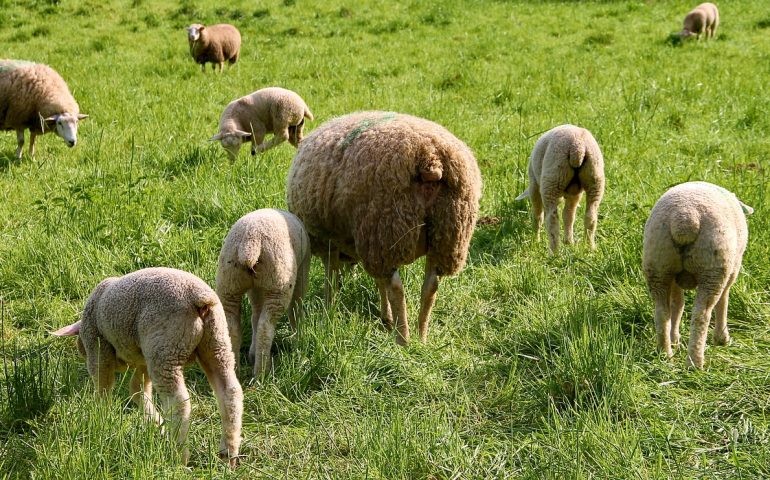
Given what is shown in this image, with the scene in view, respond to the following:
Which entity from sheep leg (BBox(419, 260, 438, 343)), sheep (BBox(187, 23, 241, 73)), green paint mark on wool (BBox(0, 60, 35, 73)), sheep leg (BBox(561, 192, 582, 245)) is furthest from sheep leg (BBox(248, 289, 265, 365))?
sheep (BBox(187, 23, 241, 73))

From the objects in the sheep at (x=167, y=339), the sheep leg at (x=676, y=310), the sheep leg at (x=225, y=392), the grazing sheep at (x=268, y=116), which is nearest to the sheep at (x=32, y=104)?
the grazing sheep at (x=268, y=116)

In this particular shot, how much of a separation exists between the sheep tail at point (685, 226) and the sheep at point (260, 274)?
6.47ft

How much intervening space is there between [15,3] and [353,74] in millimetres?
9732

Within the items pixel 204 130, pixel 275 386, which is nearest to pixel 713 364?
pixel 275 386

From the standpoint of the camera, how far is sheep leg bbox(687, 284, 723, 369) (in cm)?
370

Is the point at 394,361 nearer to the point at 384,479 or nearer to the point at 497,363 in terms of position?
the point at 497,363

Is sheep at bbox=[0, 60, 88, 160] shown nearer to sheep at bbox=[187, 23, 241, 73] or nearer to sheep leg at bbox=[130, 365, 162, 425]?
sheep at bbox=[187, 23, 241, 73]

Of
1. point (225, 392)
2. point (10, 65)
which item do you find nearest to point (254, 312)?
point (225, 392)

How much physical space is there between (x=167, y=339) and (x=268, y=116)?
5.91 metres

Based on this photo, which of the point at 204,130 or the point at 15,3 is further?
the point at 15,3

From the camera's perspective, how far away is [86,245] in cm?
530

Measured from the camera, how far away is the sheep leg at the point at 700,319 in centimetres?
370

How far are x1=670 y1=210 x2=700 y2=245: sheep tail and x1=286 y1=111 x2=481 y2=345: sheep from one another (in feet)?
3.86

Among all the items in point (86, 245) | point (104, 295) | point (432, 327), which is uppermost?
point (104, 295)
